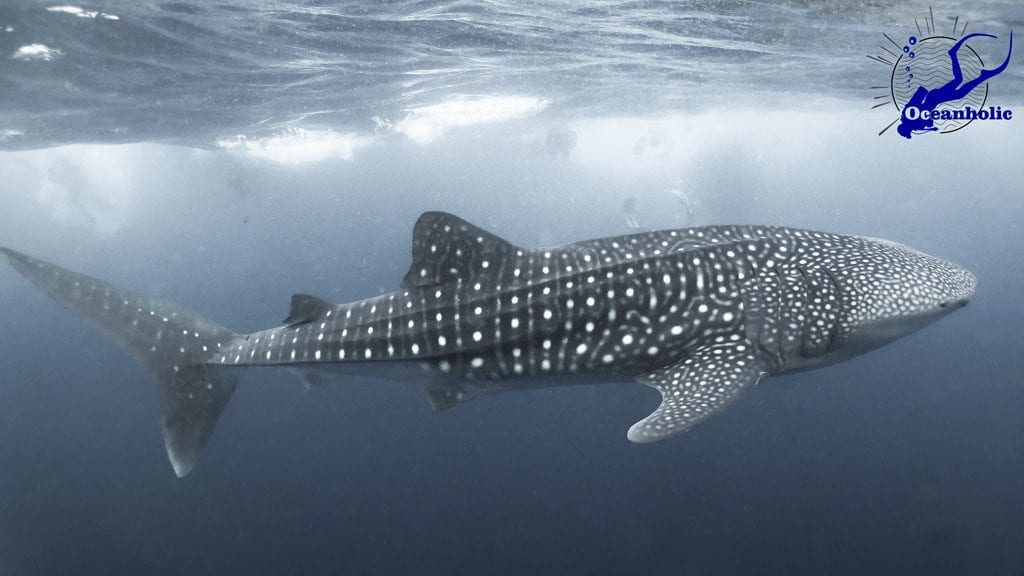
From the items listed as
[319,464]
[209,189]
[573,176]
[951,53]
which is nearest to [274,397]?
[319,464]

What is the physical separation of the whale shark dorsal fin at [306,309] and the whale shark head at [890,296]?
5357 mm

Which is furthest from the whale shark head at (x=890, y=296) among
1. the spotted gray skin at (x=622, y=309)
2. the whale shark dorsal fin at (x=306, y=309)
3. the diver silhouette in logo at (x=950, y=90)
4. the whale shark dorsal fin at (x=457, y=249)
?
the diver silhouette in logo at (x=950, y=90)

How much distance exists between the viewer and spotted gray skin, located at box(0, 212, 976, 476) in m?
5.03

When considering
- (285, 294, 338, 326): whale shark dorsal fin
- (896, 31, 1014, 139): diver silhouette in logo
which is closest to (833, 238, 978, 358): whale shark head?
(285, 294, 338, 326): whale shark dorsal fin

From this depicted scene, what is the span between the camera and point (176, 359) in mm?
5992

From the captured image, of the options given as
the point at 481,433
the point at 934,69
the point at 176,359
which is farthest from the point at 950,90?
the point at 176,359

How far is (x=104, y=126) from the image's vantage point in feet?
84.4

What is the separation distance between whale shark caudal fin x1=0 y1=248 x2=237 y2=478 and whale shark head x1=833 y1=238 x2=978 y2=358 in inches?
264

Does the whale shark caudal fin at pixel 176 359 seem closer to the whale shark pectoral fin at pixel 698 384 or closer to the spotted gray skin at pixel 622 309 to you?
the spotted gray skin at pixel 622 309

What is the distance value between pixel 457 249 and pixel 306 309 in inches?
76.0

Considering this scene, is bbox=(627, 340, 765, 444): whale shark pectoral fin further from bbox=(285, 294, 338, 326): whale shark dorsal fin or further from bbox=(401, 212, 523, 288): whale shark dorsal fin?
bbox=(285, 294, 338, 326): whale shark dorsal fin

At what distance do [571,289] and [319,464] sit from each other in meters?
11.8

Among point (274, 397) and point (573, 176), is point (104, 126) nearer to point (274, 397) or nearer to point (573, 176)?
point (274, 397)

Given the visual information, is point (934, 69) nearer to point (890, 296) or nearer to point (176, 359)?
point (890, 296)
